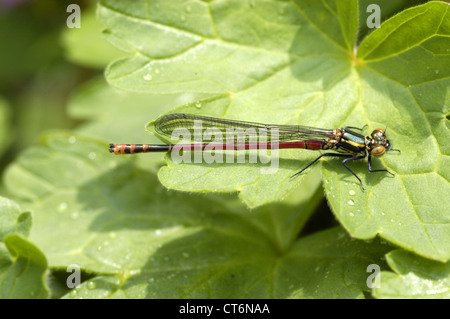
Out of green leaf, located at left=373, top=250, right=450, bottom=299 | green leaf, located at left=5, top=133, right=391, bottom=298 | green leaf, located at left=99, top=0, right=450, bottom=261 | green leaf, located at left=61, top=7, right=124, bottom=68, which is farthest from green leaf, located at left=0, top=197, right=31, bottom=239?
green leaf, located at left=61, top=7, right=124, bottom=68

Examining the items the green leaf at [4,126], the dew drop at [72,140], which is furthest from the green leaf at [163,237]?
the green leaf at [4,126]

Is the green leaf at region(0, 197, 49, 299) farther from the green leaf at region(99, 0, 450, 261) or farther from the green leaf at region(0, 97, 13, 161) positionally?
the green leaf at region(0, 97, 13, 161)

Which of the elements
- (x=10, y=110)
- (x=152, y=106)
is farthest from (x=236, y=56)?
(x=10, y=110)

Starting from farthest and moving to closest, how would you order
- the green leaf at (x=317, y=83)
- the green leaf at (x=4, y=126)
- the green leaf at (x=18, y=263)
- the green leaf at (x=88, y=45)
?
1. the green leaf at (x=4, y=126)
2. the green leaf at (x=88, y=45)
3. the green leaf at (x=18, y=263)
4. the green leaf at (x=317, y=83)

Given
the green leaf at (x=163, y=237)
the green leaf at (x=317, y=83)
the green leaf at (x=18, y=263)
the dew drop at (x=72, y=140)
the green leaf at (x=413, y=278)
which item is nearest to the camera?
the green leaf at (x=413, y=278)

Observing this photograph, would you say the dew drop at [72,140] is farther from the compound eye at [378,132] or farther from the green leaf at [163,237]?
the compound eye at [378,132]

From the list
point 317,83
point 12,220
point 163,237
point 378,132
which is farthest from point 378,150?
point 12,220
